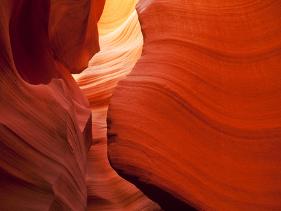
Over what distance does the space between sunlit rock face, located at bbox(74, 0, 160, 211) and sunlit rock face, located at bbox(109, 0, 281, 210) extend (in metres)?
0.38

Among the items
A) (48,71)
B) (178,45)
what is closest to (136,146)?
(178,45)

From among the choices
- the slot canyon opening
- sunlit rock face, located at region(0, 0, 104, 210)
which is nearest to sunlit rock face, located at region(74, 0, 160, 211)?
the slot canyon opening

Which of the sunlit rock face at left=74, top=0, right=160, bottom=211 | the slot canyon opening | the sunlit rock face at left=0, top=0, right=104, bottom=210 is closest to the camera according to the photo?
the sunlit rock face at left=0, top=0, right=104, bottom=210

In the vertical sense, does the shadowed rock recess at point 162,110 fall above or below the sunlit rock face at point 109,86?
above

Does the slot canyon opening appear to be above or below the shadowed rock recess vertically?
below

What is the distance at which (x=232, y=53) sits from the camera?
3.72 feet

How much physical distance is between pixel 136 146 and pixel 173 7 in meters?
0.39

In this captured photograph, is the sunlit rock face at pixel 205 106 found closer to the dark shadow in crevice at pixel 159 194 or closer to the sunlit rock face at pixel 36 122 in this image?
the dark shadow in crevice at pixel 159 194

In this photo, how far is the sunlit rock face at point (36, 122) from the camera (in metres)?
0.86

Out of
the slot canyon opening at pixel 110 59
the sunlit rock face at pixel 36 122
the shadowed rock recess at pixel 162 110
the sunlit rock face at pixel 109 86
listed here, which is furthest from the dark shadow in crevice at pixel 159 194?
the slot canyon opening at pixel 110 59

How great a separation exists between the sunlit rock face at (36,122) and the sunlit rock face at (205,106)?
0.11 m

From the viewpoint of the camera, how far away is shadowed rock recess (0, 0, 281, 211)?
0.89 metres

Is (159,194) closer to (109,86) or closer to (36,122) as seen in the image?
(36,122)

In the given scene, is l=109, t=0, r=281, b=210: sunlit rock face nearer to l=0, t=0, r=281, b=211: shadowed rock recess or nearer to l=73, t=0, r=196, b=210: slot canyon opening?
l=0, t=0, r=281, b=211: shadowed rock recess
